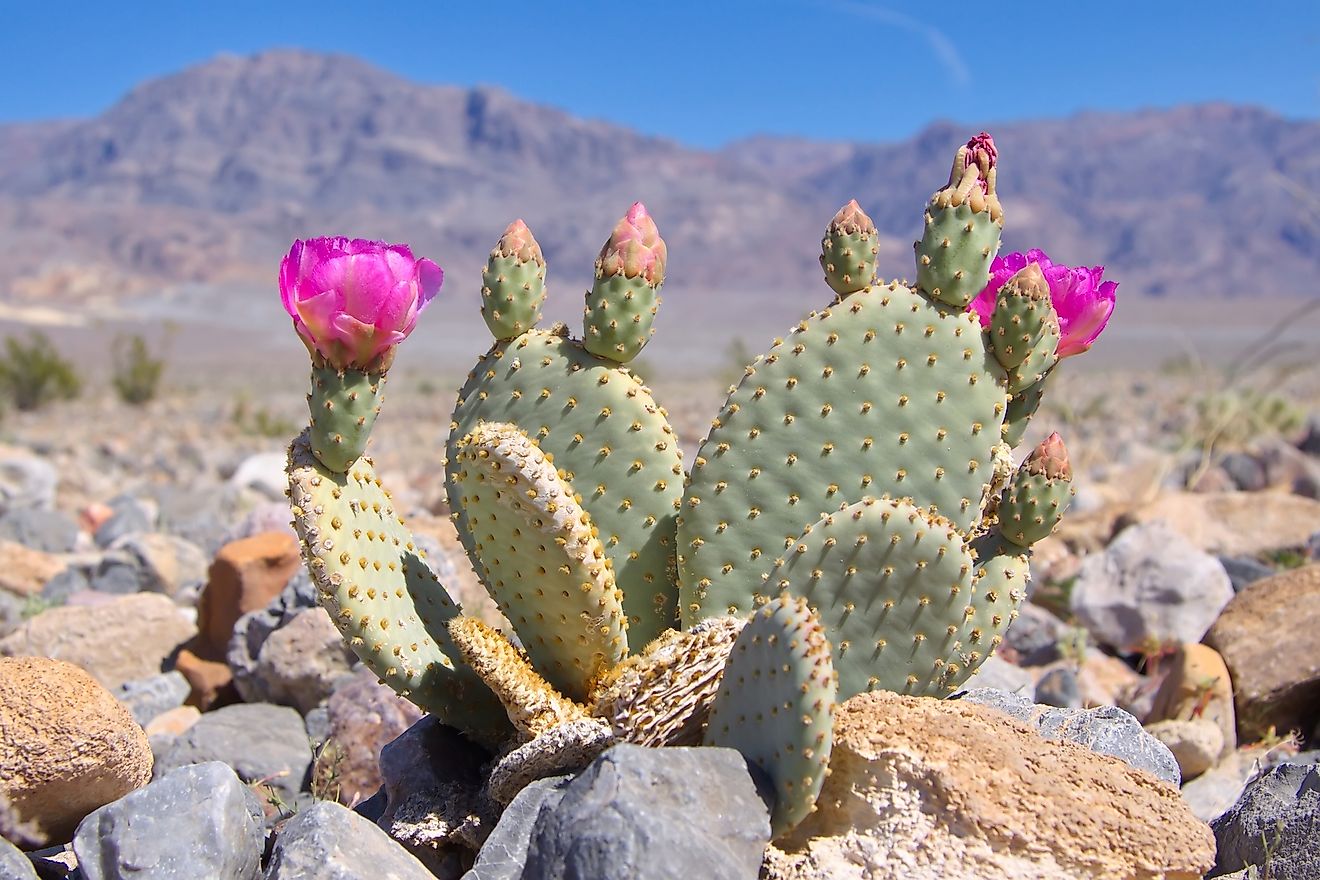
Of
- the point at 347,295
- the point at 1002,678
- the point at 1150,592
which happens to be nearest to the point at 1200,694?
the point at 1002,678

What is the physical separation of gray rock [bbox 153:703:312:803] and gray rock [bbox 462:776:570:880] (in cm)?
115

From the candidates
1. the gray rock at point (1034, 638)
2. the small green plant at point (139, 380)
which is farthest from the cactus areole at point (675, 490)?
the small green plant at point (139, 380)

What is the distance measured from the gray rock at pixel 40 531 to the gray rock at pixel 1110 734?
17.2ft

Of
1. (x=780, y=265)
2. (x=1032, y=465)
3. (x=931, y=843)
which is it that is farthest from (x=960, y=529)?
(x=780, y=265)

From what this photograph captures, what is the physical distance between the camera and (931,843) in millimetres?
2145

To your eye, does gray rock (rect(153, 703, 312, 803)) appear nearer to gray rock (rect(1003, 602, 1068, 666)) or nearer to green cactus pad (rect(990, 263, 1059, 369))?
green cactus pad (rect(990, 263, 1059, 369))

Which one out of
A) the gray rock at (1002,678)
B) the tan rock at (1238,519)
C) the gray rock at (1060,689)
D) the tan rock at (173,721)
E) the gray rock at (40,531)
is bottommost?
the gray rock at (40,531)

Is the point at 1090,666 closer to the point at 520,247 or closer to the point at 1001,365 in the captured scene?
the point at 1001,365

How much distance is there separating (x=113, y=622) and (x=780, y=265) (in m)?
138

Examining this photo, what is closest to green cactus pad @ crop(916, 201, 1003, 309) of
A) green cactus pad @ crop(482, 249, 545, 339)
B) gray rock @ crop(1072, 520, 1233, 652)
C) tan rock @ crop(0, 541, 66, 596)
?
green cactus pad @ crop(482, 249, 545, 339)

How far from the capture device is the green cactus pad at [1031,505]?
2477 millimetres

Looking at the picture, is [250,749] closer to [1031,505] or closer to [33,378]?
[1031,505]

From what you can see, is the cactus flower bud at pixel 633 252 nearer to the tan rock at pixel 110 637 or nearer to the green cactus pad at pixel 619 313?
the green cactus pad at pixel 619 313

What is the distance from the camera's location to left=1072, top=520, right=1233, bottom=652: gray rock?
4496mm
